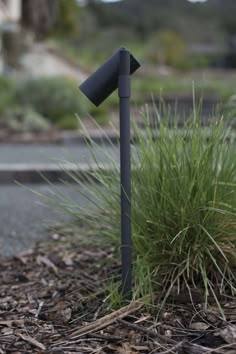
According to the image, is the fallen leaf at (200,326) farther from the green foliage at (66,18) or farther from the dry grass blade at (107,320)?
the green foliage at (66,18)

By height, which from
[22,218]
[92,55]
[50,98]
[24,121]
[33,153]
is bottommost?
[22,218]

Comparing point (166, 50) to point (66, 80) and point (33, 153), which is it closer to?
point (66, 80)

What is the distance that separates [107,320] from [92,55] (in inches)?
1026

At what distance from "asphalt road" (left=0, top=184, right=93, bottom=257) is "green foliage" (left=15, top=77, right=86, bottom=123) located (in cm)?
457

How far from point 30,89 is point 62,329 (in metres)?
8.16

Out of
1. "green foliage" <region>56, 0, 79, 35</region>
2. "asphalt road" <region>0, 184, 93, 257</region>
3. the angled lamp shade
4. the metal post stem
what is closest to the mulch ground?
the metal post stem

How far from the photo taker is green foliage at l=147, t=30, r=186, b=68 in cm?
2678

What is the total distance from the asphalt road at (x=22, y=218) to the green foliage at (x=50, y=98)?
4.57 m

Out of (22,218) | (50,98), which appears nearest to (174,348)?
(22,218)

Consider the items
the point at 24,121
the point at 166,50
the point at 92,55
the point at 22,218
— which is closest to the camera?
the point at 22,218

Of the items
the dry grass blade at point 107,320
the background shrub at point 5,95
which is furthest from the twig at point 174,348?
the background shrub at point 5,95

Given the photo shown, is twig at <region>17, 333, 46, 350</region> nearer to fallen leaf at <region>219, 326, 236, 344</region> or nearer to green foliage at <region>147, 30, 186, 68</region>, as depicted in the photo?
fallen leaf at <region>219, 326, 236, 344</region>

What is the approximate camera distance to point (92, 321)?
75.6 inches

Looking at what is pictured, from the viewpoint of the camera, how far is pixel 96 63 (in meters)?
23.2
